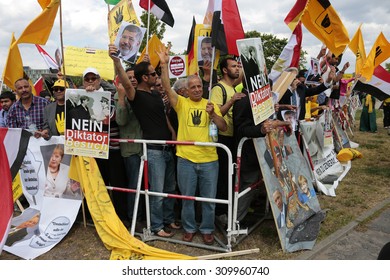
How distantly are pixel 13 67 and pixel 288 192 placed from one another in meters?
4.30

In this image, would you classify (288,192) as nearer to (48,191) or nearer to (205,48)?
(205,48)

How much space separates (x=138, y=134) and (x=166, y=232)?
135 centimetres

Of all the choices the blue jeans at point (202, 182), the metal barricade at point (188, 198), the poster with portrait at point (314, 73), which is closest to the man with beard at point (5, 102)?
the metal barricade at point (188, 198)

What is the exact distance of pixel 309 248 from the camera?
4258 mm

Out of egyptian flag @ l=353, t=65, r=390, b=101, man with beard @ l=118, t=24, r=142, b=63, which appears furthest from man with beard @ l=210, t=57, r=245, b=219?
egyptian flag @ l=353, t=65, r=390, b=101

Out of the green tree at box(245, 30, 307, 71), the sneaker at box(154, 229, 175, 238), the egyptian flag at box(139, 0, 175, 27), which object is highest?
the green tree at box(245, 30, 307, 71)

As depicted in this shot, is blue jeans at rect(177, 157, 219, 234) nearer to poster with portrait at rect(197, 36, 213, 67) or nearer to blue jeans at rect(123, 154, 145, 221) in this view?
blue jeans at rect(123, 154, 145, 221)

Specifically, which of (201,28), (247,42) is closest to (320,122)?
(201,28)

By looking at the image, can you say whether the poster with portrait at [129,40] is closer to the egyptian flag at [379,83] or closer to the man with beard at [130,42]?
the man with beard at [130,42]

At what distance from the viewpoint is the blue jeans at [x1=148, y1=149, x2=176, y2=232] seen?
456 centimetres

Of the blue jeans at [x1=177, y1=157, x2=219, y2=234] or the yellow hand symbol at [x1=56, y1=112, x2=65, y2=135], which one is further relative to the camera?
the yellow hand symbol at [x1=56, y1=112, x2=65, y2=135]

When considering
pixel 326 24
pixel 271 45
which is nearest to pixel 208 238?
pixel 326 24

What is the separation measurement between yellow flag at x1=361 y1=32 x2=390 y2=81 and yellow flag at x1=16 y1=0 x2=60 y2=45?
21.8 feet

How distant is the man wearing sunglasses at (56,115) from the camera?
16.7 ft
